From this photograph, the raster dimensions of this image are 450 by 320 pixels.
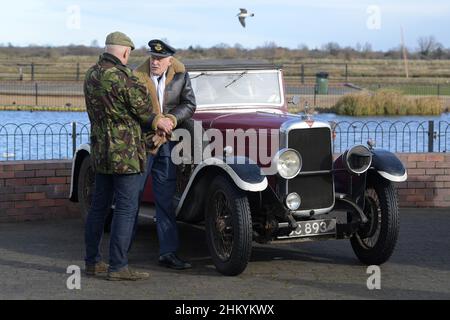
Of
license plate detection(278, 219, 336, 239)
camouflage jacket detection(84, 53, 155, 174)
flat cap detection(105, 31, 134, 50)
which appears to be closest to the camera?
camouflage jacket detection(84, 53, 155, 174)

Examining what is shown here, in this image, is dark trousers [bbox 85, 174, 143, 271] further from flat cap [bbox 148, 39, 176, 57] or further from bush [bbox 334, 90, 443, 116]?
bush [bbox 334, 90, 443, 116]

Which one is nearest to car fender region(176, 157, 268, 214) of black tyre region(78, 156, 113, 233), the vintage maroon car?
the vintage maroon car

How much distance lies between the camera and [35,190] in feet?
35.4

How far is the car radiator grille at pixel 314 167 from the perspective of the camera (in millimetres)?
8055

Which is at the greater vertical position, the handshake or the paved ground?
the handshake

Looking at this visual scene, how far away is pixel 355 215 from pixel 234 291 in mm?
1600

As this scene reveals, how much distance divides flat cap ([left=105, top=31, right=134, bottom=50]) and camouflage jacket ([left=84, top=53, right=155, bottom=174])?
114mm

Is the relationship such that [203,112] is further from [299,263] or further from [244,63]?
[299,263]

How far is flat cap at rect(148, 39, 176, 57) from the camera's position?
26.8 feet

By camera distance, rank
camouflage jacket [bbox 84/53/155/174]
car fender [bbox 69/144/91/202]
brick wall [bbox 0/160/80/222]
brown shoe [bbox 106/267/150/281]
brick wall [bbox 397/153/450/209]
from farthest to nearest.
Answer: brick wall [bbox 397/153/450/209], brick wall [bbox 0/160/80/222], car fender [bbox 69/144/91/202], brown shoe [bbox 106/267/150/281], camouflage jacket [bbox 84/53/155/174]

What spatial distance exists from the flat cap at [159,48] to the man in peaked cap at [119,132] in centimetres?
65

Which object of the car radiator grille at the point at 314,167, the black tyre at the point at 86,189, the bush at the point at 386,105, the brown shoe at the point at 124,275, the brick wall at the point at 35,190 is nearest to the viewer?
the brown shoe at the point at 124,275

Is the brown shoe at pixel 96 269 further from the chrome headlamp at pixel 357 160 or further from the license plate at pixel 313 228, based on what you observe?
the chrome headlamp at pixel 357 160

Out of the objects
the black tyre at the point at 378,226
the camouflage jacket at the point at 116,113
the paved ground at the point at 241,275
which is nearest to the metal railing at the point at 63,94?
the paved ground at the point at 241,275
